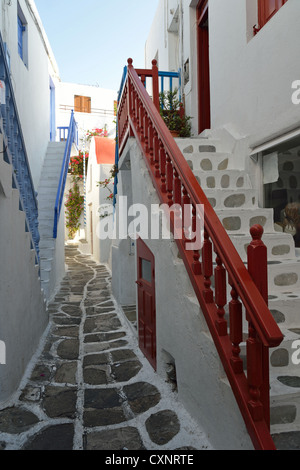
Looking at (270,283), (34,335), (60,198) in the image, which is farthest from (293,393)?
(60,198)

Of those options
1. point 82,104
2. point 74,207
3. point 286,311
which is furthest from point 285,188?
point 82,104

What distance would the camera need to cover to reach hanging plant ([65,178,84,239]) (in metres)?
15.7

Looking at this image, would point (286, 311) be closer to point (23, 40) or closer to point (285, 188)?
point (285, 188)

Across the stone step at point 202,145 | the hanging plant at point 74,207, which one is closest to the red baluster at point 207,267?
the stone step at point 202,145

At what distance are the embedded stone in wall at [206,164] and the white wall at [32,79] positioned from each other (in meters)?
4.76

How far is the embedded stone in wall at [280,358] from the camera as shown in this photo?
206cm

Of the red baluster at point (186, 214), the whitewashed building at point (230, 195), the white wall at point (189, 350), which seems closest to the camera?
the white wall at point (189, 350)

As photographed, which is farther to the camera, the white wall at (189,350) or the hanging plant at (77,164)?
the hanging plant at (77,164)

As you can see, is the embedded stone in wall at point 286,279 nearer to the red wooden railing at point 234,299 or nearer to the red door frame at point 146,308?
the red wooden railing at point 234,299

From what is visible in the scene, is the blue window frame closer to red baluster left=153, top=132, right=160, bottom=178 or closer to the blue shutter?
the blue shutter

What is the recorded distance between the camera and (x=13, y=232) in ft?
9.97

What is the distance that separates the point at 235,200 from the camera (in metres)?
3.44

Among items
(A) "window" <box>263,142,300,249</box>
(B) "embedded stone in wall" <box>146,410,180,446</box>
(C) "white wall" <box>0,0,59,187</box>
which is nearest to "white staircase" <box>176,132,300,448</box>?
(A) "window" <box>263,142,300,249</box>

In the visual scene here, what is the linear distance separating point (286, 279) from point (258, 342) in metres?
1.27
